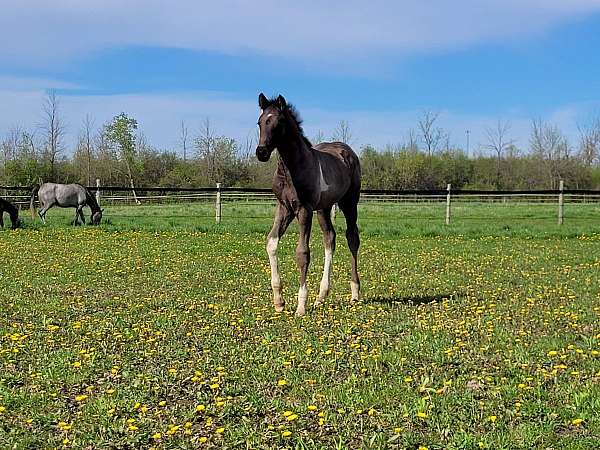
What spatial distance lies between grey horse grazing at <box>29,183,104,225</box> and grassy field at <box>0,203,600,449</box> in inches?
549

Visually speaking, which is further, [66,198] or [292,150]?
[66,198]

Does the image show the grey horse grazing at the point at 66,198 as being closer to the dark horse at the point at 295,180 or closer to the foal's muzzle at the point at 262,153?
the dark horse at the point at 295,180

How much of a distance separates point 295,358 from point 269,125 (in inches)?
121

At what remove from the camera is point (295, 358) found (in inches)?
243

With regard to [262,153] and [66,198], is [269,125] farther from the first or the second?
[66,198]

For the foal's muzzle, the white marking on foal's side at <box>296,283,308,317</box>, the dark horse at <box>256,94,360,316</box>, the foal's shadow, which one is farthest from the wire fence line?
the foal's muzzle

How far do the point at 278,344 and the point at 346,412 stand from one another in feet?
6.85

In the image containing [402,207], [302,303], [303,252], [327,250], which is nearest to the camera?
[302,303]

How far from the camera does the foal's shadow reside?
9.26 m

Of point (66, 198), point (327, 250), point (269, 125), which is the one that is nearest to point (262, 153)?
point (269, 125)

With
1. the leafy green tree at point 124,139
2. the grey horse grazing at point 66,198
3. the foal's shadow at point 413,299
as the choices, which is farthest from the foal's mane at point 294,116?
the leafy green tree at point 124,139

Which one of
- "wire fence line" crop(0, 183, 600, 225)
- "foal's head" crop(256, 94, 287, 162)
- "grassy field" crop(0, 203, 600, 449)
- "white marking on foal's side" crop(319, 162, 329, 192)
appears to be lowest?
"grassy field" crop(0, 203, 600, 449)

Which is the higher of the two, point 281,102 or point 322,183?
point 281,102

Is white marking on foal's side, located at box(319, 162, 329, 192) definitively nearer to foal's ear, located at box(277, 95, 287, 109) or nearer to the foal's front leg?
the foal's front leg
